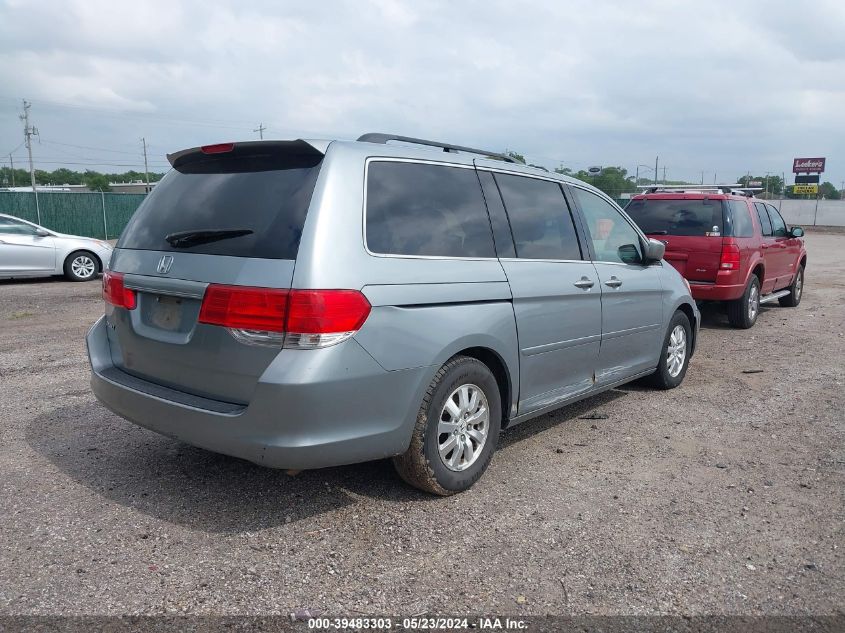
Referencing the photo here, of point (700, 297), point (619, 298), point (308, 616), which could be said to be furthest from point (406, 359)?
point (700, 297)

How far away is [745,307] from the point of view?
921 cm

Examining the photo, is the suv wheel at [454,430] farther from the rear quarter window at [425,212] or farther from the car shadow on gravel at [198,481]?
the rear quarter window at [425,212]

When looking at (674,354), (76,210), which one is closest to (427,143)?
(674,354)

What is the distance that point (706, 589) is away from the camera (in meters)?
2.93

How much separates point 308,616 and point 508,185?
2.76 metres

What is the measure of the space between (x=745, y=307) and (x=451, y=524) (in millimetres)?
7197

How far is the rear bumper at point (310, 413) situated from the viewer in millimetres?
2998

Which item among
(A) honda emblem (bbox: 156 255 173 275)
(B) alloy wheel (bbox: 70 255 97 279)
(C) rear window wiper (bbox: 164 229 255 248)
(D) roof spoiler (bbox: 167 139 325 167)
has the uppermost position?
(D) roof spoiler (bbox: 167 139 325 167)

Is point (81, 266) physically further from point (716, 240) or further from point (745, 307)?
point (745, 307)

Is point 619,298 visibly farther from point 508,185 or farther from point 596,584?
point 596,584

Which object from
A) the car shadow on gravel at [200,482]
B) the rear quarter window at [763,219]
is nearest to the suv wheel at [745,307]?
the rear quarter window at [763,219]

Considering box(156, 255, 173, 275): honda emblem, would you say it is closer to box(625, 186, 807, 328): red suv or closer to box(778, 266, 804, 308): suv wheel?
box(625, 186, 807, 328): red suv

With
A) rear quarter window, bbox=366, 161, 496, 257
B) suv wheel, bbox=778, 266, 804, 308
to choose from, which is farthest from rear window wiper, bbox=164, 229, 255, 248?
suv wheel, bbox=778, 266, 804, 308

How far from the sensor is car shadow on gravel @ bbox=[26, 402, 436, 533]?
11.6 feet
